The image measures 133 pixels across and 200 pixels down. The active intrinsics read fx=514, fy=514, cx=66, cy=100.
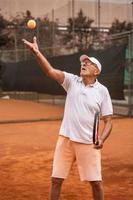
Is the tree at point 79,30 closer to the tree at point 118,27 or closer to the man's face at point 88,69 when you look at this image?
the tree at point 118,27

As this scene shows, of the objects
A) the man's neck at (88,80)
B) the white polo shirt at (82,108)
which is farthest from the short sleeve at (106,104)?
the man's neck at (88,80)

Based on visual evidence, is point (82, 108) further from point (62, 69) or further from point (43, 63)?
point (62, 69)

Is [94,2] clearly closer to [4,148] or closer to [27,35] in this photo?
[27,35]

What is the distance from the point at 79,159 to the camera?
4836 mm

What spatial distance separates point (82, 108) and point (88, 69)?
38 centimetres

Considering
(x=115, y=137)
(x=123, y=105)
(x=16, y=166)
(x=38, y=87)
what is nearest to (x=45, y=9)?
(x=38, y=87)

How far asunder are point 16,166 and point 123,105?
34.9ft

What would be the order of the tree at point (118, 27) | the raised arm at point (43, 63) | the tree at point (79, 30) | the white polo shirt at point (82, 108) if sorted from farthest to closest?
the tree at point (118, 27)
the tree at point (79, 30)
the white polo shirt at point (82, 108)
the raised arm at point (43, 63)

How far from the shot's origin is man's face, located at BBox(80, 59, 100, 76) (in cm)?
482

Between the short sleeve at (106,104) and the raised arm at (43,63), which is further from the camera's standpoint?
the short sleeve at (106,104)

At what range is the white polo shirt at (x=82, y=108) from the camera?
4.76 m

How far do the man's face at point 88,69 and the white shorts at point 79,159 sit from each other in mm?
641

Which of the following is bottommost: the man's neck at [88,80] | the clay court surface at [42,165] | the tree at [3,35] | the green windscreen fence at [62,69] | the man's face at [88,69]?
the clay court surface at [42,165]

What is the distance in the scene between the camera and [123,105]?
18.3 m
